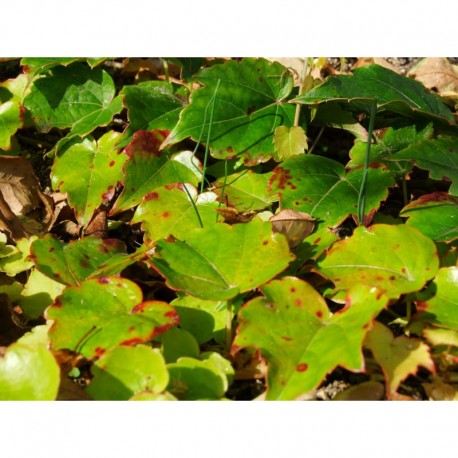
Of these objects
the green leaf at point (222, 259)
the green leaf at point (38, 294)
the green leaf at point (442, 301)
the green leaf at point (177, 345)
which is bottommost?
the green leaf at point (38, 294)

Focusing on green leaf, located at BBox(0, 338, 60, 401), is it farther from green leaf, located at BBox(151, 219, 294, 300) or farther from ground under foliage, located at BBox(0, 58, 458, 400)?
green leaf, located at BBox(151, 219, 294, 300)

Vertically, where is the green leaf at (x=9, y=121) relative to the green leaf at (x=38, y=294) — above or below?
above

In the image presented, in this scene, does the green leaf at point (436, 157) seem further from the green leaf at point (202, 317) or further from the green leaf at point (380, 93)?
the green leaf at point (202, 317)

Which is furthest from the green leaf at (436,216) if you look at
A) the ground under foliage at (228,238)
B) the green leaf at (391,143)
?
the green leaf at (391,143)

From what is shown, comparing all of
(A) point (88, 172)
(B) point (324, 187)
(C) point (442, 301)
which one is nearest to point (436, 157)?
(B) point (324, 187)

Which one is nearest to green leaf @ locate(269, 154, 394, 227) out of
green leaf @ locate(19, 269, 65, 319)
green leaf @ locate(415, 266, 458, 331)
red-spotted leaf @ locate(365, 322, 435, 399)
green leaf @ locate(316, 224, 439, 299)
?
green leaf @ locate(316, 224, 439, 299)

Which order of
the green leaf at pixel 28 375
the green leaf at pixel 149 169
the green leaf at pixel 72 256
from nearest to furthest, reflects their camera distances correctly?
the green leaf at pixel 28 375
the green leaf at pixel 72 256
the green leaf at pixel 149 169
